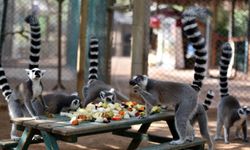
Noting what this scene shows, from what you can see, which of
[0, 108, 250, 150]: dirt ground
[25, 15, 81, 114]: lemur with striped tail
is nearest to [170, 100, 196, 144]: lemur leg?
[0, 108, 250, 150]: dirt ground

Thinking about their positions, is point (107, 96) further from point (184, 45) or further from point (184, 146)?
point (184, 45)

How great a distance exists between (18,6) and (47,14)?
128 cm

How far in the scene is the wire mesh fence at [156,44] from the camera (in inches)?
484

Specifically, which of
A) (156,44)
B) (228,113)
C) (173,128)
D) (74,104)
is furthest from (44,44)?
(173,128)

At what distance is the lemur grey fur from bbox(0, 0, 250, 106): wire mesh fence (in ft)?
9.97

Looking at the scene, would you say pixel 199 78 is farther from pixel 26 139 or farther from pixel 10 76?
pixel 10 76

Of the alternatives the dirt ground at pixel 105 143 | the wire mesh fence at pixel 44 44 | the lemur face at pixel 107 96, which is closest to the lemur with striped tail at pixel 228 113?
the dirt ground at pixel 105 143

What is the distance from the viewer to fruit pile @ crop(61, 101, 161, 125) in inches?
190

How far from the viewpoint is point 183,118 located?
202 inches

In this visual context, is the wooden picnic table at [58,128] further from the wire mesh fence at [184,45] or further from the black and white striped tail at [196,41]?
the wire mesh fence at [184,45]

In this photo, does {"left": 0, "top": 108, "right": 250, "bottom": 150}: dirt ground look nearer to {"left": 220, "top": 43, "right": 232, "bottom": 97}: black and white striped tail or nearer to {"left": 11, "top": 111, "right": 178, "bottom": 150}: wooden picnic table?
{"left": 220, "top": 43, "right": 232, "bottom": 97}: black and white striped tail

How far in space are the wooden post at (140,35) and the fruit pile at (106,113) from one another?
2705 millimetres

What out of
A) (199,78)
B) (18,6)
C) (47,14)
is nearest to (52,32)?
(47,14)

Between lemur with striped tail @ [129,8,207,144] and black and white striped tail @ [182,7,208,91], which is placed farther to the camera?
black and white striped tail @ [182,7,208,91]
